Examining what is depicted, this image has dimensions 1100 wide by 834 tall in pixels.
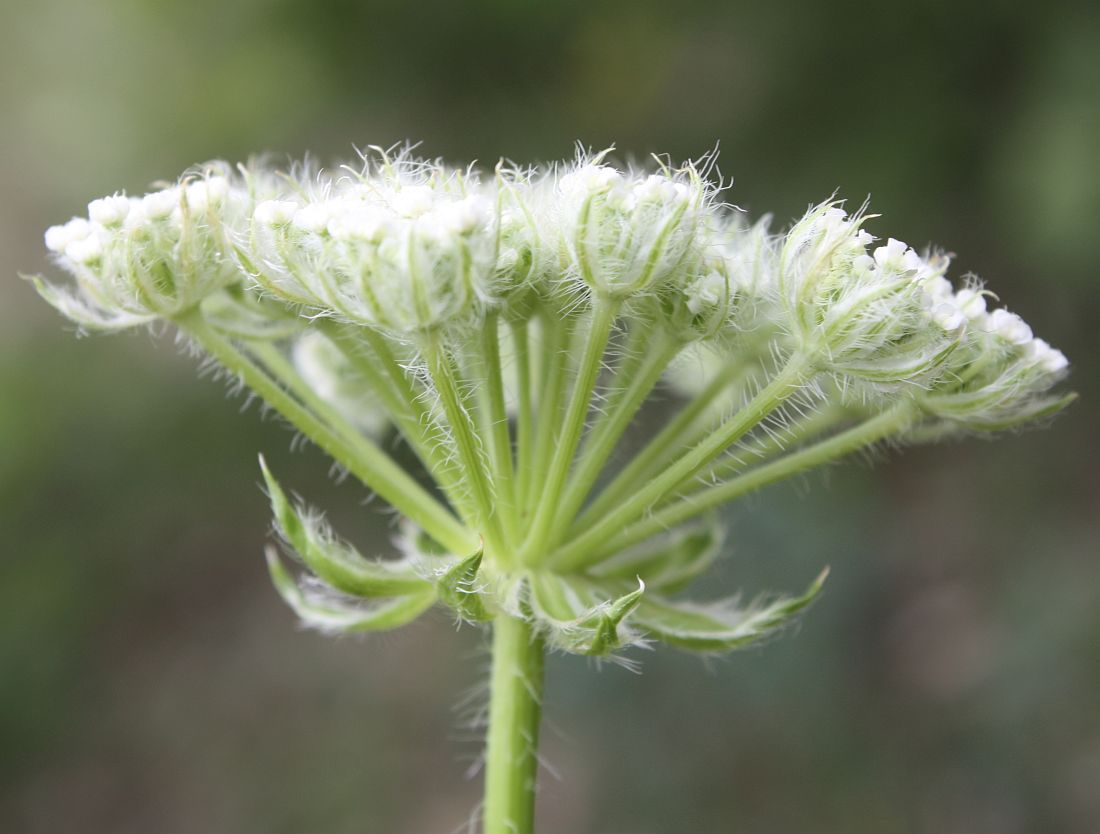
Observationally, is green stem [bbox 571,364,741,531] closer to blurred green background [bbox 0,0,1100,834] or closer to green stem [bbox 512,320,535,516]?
green stem [bbox 512,320,535,516]

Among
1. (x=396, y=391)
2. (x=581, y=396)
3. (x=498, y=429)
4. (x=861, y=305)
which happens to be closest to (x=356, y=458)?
(x=396, y=391)

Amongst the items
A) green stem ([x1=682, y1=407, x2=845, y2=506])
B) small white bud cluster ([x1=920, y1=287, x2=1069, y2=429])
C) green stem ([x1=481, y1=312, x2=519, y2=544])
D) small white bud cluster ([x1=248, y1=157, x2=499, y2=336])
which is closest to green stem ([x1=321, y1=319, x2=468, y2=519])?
green stem ([x1=481, y1=312, x2=519, y2=544])

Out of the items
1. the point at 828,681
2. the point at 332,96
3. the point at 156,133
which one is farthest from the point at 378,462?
the point at 156,133

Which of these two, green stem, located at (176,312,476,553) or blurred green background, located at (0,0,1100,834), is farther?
blurred green background, located at (0,0,1100,834)

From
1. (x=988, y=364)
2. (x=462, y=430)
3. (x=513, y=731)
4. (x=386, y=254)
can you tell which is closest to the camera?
(x=386, y=254)

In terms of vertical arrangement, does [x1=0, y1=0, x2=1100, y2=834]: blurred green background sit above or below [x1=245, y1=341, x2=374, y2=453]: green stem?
above

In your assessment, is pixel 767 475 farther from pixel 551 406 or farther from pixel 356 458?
pixel 356 458

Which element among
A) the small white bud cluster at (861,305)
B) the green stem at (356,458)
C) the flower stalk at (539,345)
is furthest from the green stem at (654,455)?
the small white bud cluster at (861,305)
